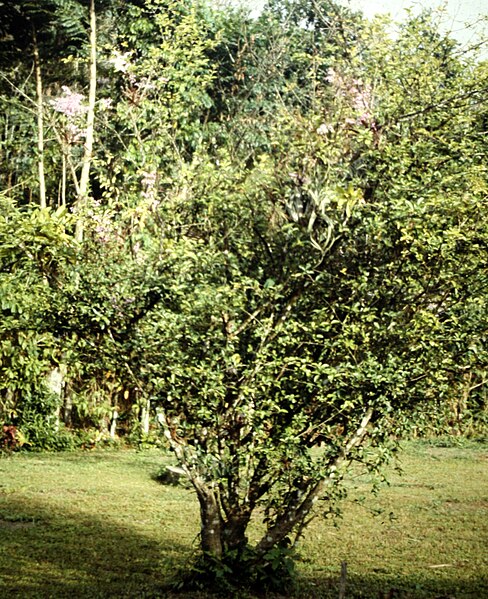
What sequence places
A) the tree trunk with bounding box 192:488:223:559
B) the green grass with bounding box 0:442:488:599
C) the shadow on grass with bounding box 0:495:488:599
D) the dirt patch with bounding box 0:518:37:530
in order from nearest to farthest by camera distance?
the tree trunk with bounding box 192:488:223:559, the shadow on grass with bounding box 0:495:488:599, the green grass with bounding box 0:442:488:599, the dirt patch with bounding box 0:518:37:530

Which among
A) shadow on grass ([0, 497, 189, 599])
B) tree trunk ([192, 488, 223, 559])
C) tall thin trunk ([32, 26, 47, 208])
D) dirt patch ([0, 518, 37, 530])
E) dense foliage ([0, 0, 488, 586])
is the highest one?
tall thin trunk ([32, 26, 47, 208])

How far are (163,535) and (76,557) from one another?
1.13 metres

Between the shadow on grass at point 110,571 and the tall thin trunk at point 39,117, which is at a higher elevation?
the tall thin trunk at point 39,117

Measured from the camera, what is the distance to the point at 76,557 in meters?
7.01

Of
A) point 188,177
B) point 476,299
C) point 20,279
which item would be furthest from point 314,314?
point 20,279

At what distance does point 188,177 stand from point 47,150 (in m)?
10.5

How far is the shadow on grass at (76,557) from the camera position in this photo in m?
6.04

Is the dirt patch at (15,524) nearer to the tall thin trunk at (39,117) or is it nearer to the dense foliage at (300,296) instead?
the dense foliage at (300,296)

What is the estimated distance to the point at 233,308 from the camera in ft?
17.5

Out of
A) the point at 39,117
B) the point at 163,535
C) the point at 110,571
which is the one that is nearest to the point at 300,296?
the point at 110,571

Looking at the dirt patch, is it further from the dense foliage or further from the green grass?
the dense foliage

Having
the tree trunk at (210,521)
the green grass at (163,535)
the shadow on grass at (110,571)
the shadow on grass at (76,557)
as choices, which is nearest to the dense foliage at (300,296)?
the tree trunk at (210,521)

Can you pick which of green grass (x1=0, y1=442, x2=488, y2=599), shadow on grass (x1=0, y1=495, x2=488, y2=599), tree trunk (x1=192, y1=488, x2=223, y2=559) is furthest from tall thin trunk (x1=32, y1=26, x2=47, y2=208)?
tree trunk (x1=192, y1=488, x2=223, y2=559)

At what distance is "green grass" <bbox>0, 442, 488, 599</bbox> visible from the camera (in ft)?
20.6
